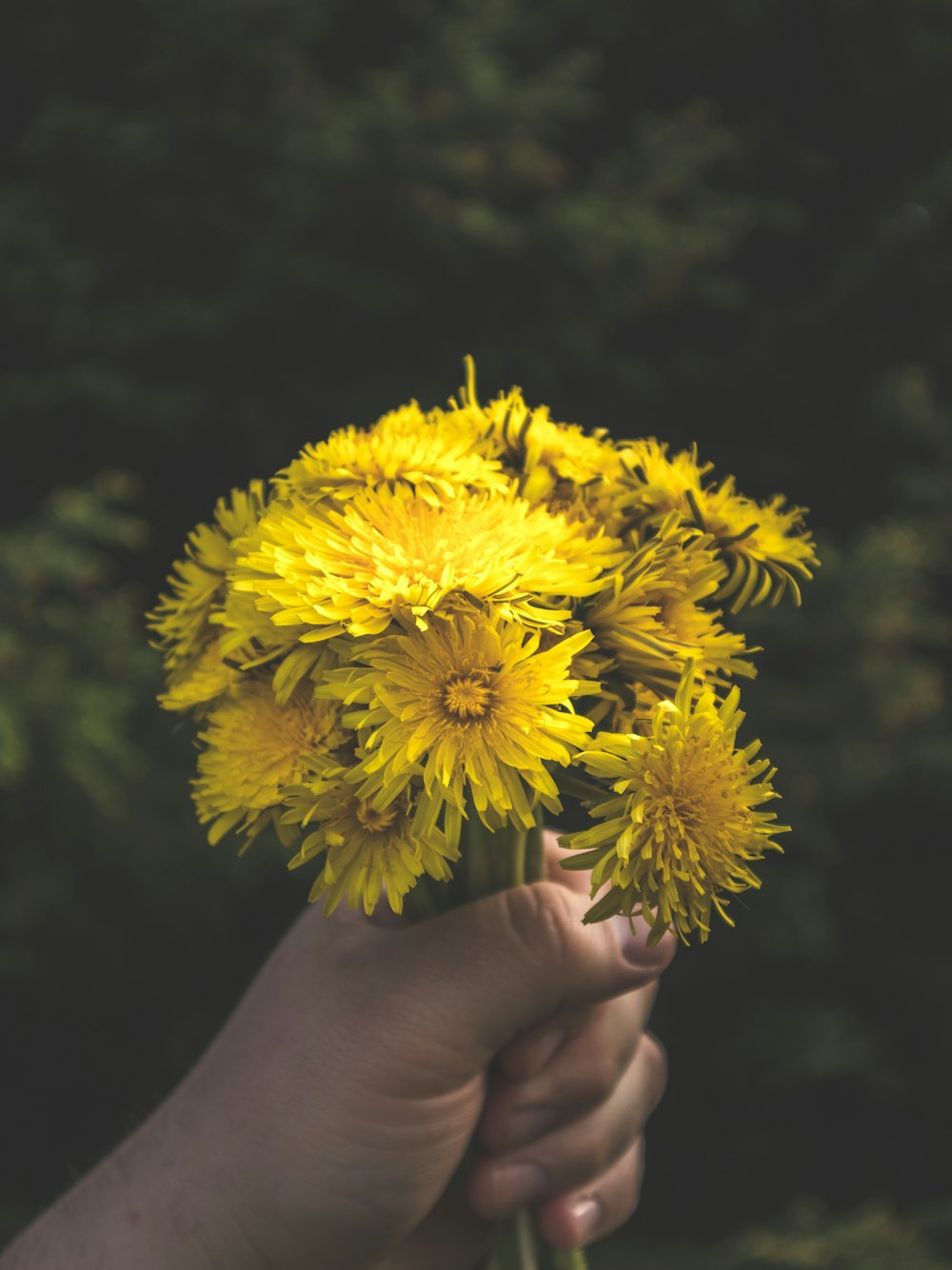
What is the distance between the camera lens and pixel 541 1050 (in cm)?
118

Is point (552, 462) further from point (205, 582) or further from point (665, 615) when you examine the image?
point (205, 582)

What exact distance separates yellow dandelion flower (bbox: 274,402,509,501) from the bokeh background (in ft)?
4.40

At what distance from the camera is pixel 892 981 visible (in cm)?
293

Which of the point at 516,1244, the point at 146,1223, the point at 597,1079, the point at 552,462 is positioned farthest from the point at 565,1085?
the point at 552,462

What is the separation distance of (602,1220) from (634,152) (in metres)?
2.59

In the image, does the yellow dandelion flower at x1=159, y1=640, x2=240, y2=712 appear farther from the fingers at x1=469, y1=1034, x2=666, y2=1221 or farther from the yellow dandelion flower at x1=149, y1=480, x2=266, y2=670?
the fingers at x1=469, y1=1034, x2=666, y2=1221

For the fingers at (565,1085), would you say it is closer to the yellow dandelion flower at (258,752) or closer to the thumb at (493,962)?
the thumb at (493,962)

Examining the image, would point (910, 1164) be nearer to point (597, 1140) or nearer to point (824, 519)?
point (824, 519)

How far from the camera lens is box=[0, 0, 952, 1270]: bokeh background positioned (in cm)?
245

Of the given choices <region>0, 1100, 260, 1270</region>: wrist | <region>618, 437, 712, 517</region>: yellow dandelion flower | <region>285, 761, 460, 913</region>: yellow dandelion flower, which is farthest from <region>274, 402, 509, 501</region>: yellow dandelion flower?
<region>0, 1100, 260, 1270</region>: wrist

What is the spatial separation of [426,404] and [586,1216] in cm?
185

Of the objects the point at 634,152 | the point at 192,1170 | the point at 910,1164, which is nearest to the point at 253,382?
the point at 634,152

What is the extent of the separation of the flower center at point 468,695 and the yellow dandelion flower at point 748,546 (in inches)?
10.5

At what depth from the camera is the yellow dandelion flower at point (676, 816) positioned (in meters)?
0.79
